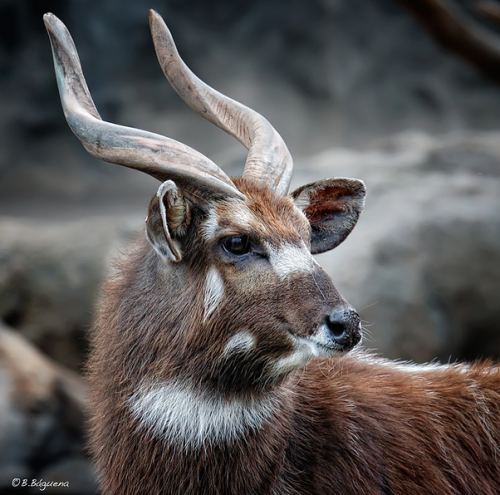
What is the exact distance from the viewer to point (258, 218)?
3.28m

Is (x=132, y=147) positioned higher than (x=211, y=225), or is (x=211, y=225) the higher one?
(x=132, y=147)

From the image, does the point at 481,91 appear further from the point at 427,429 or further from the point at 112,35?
the point at 427,429

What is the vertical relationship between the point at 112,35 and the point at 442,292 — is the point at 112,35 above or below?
above

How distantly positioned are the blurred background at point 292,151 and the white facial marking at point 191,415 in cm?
161

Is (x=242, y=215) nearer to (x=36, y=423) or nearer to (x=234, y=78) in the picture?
(x=36, y=423)

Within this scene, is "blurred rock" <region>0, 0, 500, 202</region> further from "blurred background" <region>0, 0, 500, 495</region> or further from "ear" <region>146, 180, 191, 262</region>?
"ear" <region>146, 180, 191, 262</region>

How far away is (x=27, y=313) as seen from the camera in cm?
911

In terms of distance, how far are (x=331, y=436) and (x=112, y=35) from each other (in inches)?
517

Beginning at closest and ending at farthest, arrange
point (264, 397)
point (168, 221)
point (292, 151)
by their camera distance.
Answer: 1. point (168, 221)
2. point (264, 397)
3. point (292, 151)

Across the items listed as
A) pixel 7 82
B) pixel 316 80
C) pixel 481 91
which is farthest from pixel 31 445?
pixel 481 91

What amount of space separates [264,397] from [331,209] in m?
1.12

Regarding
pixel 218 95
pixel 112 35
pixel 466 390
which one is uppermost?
pixel 112 35

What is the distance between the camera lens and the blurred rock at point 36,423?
6.33 m

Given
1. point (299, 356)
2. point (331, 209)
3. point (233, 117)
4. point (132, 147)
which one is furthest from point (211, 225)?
point (233, 117)
